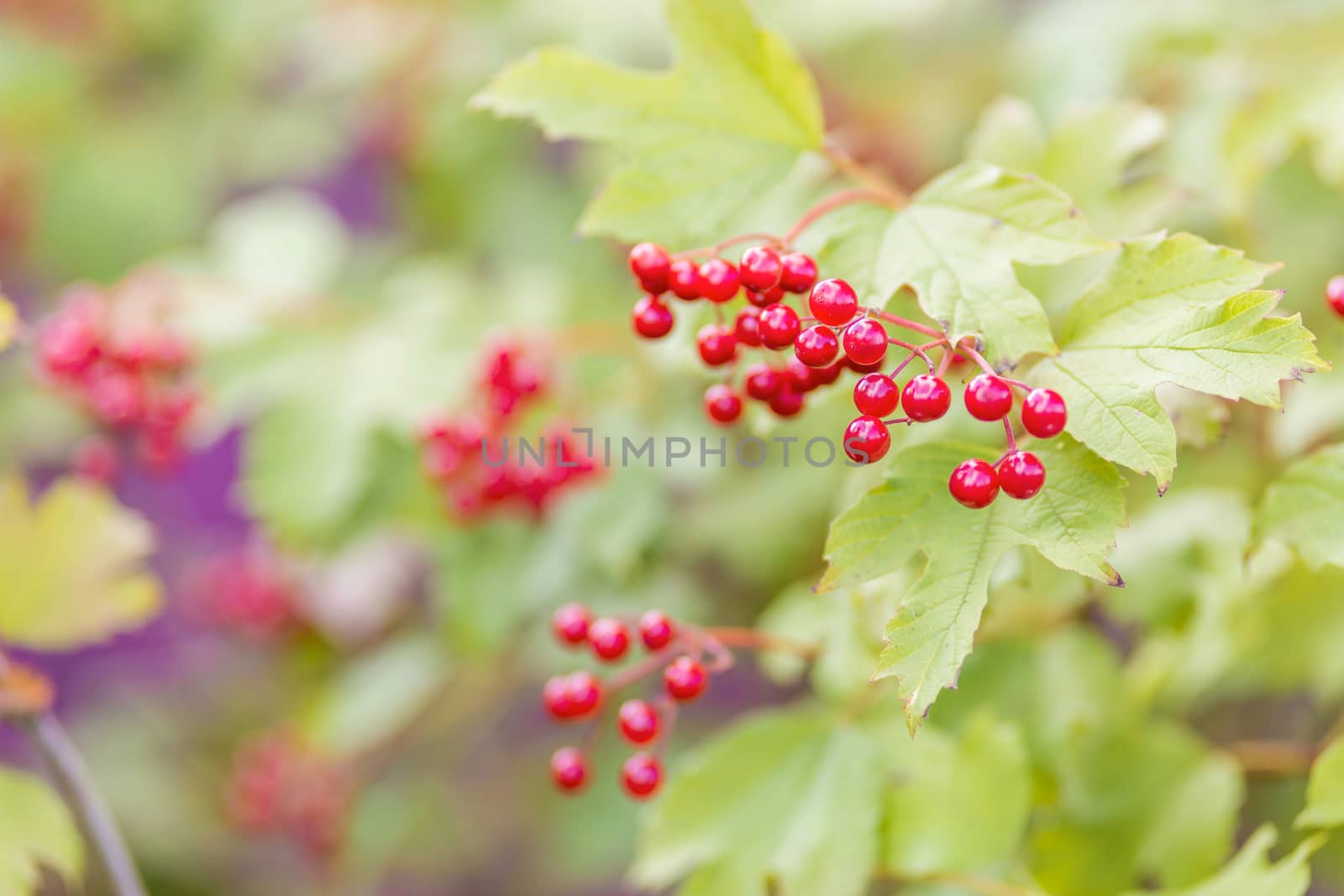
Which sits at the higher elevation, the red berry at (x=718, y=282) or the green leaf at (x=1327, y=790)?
the red berry at (x=718, y=282)

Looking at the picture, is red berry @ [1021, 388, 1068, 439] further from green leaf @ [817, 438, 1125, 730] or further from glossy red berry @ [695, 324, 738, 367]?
glossy red berry @ [695, 324, 738, 367]

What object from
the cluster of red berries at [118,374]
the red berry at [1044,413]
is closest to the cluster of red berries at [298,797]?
the cluster of red berries at [118,374]

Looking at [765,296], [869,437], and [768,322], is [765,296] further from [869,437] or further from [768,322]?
[869,437]

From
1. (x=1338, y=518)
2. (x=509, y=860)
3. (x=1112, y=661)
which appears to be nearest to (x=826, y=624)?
(x=1112, y=661)

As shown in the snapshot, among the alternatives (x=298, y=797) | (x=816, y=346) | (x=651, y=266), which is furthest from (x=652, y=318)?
(x=298, y=797)

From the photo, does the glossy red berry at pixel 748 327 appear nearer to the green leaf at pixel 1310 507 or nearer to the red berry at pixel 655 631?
the red berry at pixel 655 631

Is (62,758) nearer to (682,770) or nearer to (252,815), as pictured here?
(682,770)
